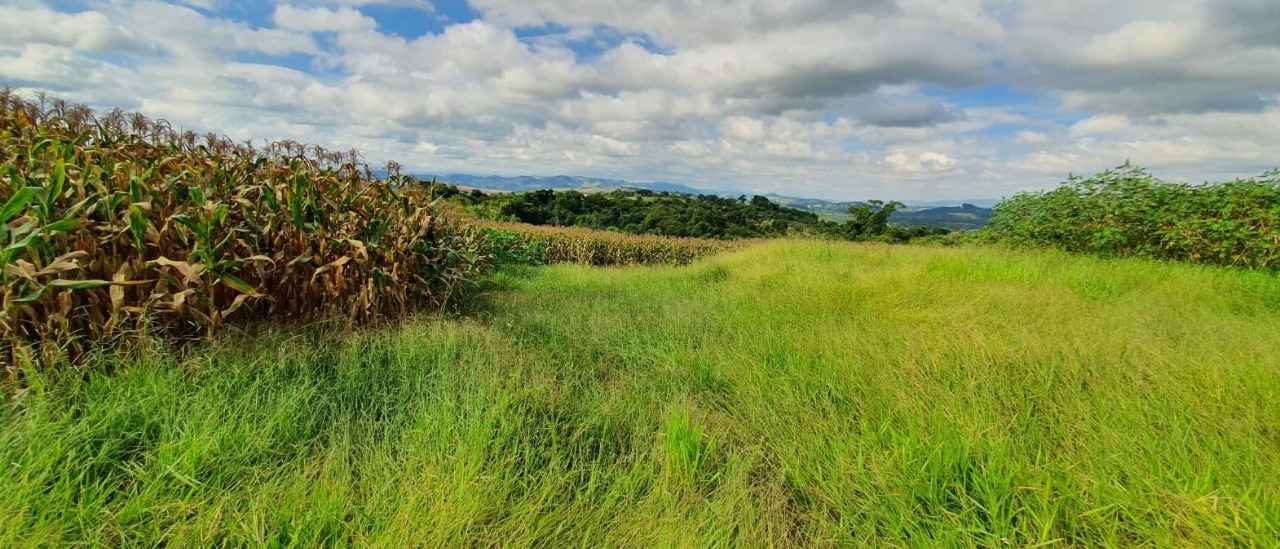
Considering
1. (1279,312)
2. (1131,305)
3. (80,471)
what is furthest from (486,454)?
(1279,312)

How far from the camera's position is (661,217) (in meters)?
26.6

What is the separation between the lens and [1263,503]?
1595 mm

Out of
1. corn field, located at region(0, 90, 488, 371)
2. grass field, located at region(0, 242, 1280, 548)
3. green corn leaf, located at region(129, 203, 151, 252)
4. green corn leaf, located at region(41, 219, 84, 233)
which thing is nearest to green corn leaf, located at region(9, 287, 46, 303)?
corn field, located at region(0, 90, 488, 371)

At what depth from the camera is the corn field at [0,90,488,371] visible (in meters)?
2.41

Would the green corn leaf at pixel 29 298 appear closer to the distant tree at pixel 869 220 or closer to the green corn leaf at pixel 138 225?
the green corn leaf at pixel 138 225

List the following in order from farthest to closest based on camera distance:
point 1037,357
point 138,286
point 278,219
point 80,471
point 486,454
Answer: point 278,219 < point 1037,357 < point 138,286 < point 486,454 < point 80,471

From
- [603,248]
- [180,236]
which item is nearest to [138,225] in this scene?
[180,236]

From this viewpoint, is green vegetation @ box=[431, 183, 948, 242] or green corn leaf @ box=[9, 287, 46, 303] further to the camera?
green vegetation @ box=[431, 183, 948, 242]

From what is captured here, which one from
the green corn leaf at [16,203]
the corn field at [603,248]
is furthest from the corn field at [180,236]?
the corn field at [603,248]

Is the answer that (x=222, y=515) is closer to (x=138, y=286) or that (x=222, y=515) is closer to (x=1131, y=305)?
(x=138, y=286)

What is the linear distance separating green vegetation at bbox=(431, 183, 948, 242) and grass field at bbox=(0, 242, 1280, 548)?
15.4 meters

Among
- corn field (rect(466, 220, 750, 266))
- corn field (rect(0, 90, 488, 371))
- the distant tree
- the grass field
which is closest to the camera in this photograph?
the grass field

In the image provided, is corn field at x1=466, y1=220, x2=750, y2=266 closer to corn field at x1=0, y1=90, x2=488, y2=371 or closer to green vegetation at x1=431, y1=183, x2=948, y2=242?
green vegetation at x1=431, y1=183, x2=948, y2=242

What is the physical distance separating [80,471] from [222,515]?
62cm
